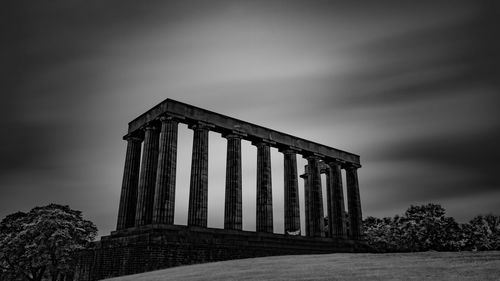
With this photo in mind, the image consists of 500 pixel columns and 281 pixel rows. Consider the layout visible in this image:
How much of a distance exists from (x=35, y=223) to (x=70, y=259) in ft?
20.9

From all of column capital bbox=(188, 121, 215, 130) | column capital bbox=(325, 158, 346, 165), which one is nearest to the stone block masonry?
column capital bbox=(188, 121, 215, 130)

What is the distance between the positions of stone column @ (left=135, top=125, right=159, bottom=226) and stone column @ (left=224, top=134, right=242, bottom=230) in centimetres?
931

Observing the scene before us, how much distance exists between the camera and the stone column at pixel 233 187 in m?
47.5

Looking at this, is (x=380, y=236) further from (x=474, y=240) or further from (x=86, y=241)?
(x=86, y=241)

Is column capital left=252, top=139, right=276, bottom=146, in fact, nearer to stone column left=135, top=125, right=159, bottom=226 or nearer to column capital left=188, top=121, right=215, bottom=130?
column capital left=188, top=121, right=215, bottom=130

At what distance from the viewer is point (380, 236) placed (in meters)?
98.4

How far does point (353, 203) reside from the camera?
6906 cm

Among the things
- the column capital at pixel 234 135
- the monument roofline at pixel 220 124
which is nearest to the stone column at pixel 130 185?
the monument roofline at pixel 220 124

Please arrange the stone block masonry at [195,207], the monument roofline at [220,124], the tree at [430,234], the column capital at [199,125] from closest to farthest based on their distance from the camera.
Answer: the stone block masonry at [195,207] < the monument roofline at [220,124] < the column capital at [199,125] < the tree at [430,234]

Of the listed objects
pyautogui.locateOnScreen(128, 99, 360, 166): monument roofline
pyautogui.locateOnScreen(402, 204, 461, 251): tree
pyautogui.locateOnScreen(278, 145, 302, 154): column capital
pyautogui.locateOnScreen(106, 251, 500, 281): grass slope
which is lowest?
pyautogui.locateOnScreen(106, 251, 500, 281): grass slope

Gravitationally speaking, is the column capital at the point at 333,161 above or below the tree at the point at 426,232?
above

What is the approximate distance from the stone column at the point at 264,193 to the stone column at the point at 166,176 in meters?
13.2

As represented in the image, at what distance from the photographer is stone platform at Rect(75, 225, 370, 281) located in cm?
3569

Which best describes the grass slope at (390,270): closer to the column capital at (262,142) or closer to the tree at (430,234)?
the column capital at (262,142)
